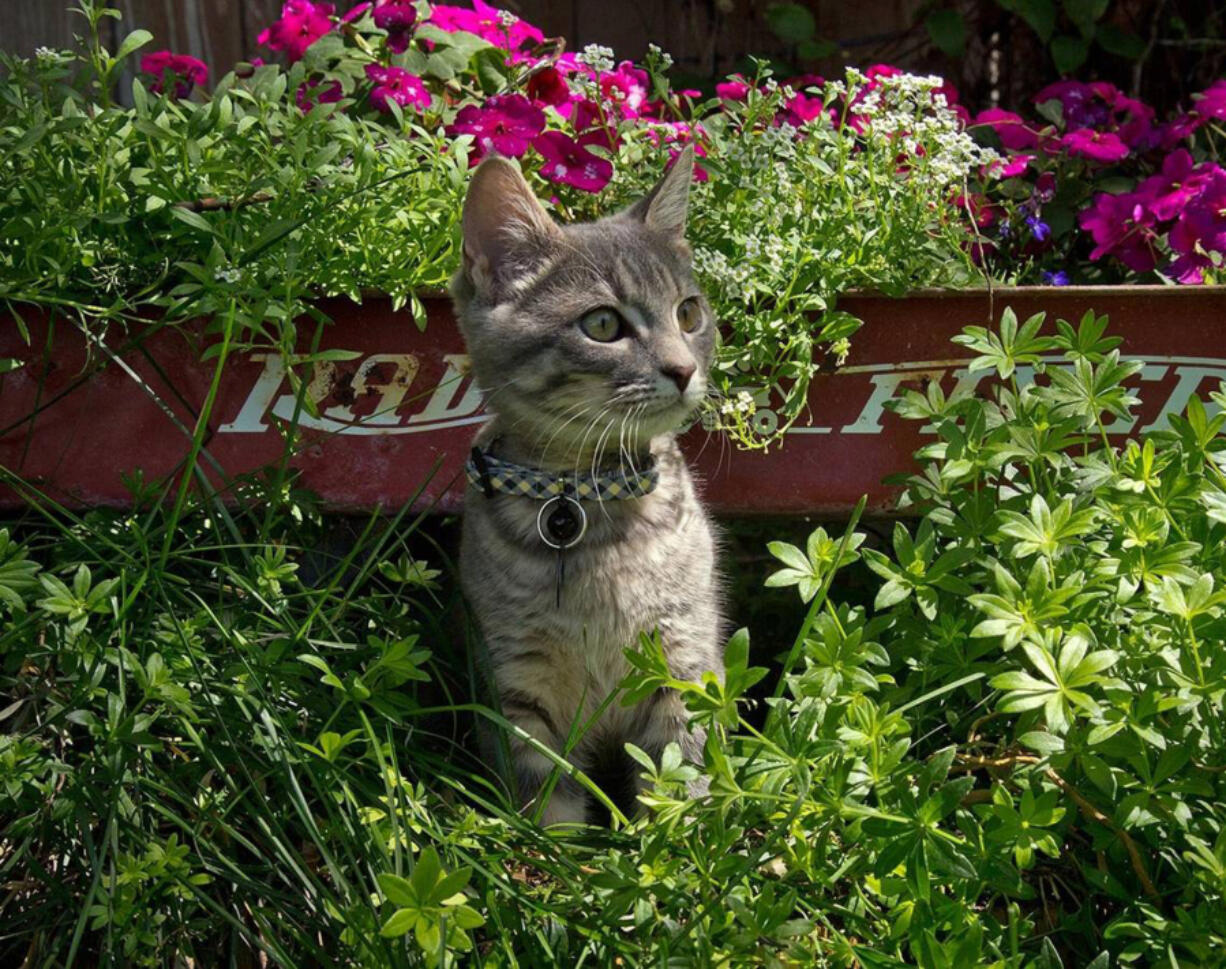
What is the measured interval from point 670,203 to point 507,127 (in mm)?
554

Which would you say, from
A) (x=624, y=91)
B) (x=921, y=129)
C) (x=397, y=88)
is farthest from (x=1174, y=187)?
(x=397, y=88)

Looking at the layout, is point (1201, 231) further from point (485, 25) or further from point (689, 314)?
point (485, 25)

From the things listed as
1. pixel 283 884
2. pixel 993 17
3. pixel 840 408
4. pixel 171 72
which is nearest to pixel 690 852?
pixel 283 884

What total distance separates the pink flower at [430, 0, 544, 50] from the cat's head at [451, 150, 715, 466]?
915mm

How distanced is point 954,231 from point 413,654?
1.35 m

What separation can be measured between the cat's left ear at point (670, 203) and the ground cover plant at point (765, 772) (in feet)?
1.75

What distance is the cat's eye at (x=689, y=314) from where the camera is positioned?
2248 mm

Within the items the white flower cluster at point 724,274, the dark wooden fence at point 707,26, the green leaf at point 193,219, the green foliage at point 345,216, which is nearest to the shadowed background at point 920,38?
the dark wooden fence at point 707,26

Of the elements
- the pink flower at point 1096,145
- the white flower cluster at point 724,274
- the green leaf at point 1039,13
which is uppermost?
the white flower cluster at point 724,274

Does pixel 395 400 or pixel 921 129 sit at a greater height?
pixel 921 129

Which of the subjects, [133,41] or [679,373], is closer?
[679,373]

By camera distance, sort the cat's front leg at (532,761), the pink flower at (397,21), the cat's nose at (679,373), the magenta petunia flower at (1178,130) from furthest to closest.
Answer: the magenta petunia flower at (1178,130) < the pink flower at (397,21) < the cat's front leg at (532,761) < the cat's nose at (679,373)

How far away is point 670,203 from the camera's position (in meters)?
2.32

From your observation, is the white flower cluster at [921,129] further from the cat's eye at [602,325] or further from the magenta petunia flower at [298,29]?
the magenta petunia flower at [298,29]
